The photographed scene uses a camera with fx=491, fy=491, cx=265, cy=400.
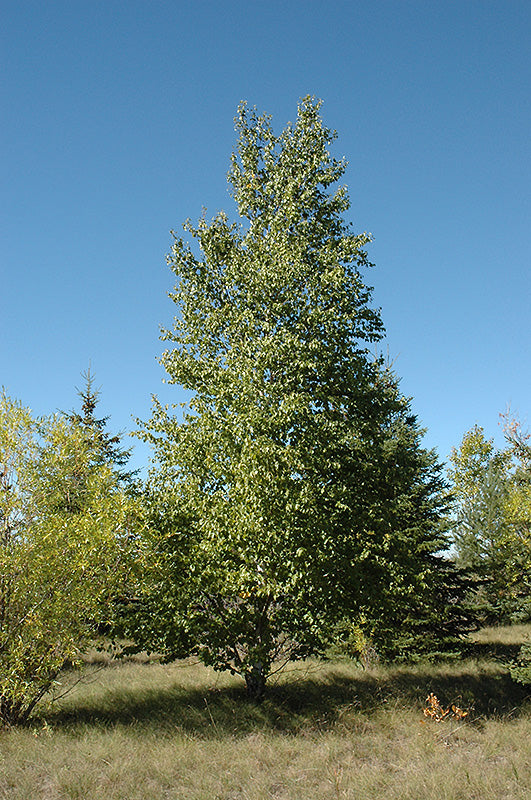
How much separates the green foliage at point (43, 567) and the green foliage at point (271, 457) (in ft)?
3.62

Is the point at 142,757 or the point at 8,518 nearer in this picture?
the point at 142,757

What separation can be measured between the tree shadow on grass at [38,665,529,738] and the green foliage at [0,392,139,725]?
70.7 inches

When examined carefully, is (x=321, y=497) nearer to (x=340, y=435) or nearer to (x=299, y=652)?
(x=340, y=435)

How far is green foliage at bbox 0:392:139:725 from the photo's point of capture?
9.14 metres

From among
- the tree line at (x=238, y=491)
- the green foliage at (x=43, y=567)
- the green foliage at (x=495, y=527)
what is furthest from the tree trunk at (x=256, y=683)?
the green foliage at (x=495, y=527)

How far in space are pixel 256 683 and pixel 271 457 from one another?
19.2 ft

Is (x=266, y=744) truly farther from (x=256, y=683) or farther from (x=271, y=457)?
(x=271, y=457)

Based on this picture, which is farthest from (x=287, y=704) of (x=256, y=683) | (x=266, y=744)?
(x=266, y=744)

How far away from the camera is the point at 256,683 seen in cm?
1176

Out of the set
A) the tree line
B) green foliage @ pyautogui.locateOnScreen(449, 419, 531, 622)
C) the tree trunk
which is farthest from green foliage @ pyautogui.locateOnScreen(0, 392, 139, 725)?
green foliage @ pyautogui.locateOnScreen(449, 419, 531, 622)

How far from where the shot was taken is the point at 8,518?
9773 millimetres

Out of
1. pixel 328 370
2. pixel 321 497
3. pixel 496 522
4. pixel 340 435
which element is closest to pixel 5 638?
pixel 321 497

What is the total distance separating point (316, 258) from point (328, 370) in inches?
122

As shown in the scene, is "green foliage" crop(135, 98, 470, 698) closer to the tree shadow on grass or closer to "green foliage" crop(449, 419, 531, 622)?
the tree shadow on grass
